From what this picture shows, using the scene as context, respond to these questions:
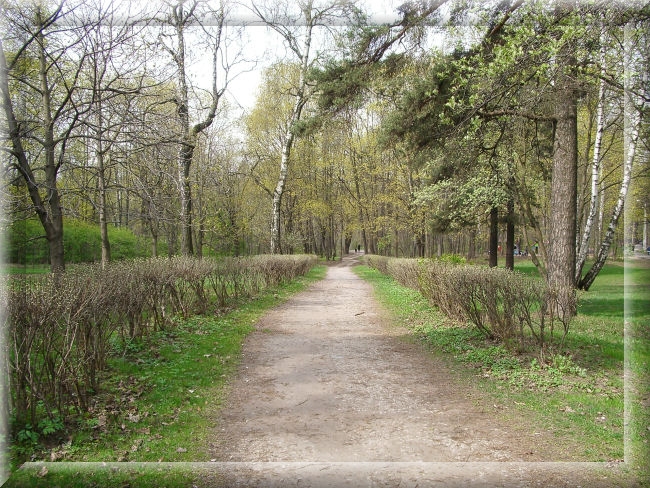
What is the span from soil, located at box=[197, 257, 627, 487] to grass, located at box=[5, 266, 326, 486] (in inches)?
7.9

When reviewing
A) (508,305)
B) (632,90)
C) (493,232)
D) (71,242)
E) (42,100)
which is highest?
(42,100)

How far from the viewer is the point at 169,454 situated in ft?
8.96

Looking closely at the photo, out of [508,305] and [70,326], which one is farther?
[508,305]

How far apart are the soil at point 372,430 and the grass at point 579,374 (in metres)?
0.17

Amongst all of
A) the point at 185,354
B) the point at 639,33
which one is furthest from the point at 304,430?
the point at 639,33

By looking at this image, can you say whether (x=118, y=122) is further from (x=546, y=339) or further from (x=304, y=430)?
(x=546, y=339)

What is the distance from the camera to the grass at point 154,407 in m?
2.67

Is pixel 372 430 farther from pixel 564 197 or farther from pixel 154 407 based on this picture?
pixel 564 197

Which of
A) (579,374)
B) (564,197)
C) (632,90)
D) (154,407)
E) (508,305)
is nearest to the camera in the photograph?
(632,90)

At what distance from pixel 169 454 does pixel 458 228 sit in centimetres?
1737

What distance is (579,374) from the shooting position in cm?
434

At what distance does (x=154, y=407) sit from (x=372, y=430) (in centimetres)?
178

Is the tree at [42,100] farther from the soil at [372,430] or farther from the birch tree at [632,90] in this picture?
the birch tree at [632,90]

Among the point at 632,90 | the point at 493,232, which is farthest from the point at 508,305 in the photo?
the point at 493,232
